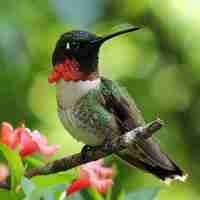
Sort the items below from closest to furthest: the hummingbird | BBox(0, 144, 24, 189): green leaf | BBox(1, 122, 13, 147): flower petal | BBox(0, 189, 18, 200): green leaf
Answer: BBox(0, 189, 18, 200): green leaf → BBox(0, 144, 24, 189): green leaf → BBox(1, 122, 13, 147): flower petal → the hummingbird

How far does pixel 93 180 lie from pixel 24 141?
26cm

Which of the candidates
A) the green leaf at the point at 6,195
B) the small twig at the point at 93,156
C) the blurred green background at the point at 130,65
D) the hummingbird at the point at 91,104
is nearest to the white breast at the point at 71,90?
the hummingbird at the point at 91,104

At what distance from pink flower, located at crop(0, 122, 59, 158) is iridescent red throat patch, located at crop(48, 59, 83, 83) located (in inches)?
32.7

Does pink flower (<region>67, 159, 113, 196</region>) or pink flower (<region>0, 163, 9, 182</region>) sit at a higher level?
pink flower (<region>0, 163, 9, 182</region>)

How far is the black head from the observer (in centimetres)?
342

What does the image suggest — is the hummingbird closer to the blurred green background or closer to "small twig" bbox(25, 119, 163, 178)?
"small twig" bbox(25, 119, 163, 178)

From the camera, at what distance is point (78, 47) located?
11.3 feet

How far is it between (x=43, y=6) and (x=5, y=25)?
0.68 meters

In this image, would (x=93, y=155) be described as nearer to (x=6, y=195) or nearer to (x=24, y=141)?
(x=24, y=141)

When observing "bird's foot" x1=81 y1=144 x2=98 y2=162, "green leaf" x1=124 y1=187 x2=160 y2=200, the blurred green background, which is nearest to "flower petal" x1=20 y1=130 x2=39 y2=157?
"bird's foot" x1=81 y1=144 x2=98 y2=162

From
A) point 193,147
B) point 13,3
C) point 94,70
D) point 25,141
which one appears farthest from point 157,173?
point 193,147

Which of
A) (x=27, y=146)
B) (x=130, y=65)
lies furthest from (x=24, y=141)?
(x=130, y=65)

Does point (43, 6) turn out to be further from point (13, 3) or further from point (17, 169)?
point (17, 169)

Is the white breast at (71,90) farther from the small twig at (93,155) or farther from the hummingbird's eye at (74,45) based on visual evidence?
the small twig at (93,155)
